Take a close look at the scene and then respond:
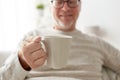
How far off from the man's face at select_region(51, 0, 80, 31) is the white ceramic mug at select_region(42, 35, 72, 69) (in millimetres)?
392

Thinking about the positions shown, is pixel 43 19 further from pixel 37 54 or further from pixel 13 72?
pixel 37 54

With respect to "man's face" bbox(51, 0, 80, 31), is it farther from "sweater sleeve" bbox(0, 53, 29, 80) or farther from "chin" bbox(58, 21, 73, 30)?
"sweater sleeve" bbox(0, 53, 29, 80)

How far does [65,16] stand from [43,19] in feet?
3.78

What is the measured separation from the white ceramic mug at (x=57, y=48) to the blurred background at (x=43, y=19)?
3.86 feet

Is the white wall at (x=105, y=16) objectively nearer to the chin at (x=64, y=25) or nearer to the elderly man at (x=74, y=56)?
the elderly man at (x=74, y=56)

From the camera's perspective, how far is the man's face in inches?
45.4

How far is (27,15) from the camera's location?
2447 mm

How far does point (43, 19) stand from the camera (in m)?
2.29

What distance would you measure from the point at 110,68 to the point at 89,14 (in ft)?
3.01

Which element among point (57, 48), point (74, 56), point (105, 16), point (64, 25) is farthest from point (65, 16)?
point (105, 16)

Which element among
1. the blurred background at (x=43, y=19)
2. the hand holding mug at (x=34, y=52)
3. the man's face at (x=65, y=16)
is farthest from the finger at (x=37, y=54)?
the blurred background at (x=43, y=19)

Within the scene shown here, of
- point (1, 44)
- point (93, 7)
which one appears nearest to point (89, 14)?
point (93, 7)

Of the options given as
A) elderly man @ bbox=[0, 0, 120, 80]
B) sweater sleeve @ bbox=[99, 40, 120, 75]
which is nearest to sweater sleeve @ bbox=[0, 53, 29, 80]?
elderly man @ bbox=[0, 0, 120, 80]

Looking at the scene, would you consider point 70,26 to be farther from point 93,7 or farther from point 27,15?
point 27,15
